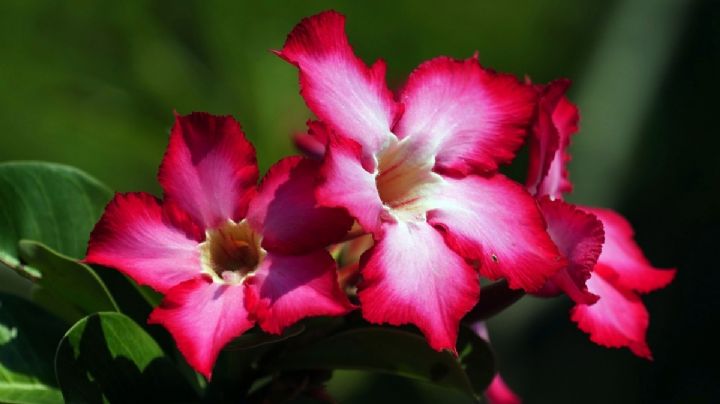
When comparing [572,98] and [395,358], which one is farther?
[572,98]

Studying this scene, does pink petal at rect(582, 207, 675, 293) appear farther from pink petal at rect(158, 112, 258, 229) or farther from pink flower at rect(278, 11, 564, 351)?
pink petal at rect(158, 112, 258, 229)

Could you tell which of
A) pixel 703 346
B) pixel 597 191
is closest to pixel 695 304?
pixel 703 346

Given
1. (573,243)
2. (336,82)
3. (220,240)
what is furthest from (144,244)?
(573,243)

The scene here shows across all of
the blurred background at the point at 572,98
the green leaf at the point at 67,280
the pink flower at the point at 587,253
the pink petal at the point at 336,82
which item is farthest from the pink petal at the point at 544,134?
the blurred background at the point at 572,98

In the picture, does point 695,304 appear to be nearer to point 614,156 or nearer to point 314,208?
point 614,156

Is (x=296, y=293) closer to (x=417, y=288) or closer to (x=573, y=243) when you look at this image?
(x=417, y=288)

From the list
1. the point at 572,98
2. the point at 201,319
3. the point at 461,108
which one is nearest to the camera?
the point at 201,319

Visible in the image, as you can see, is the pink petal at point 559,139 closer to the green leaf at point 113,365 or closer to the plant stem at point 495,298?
the plant stem at point 495,298
